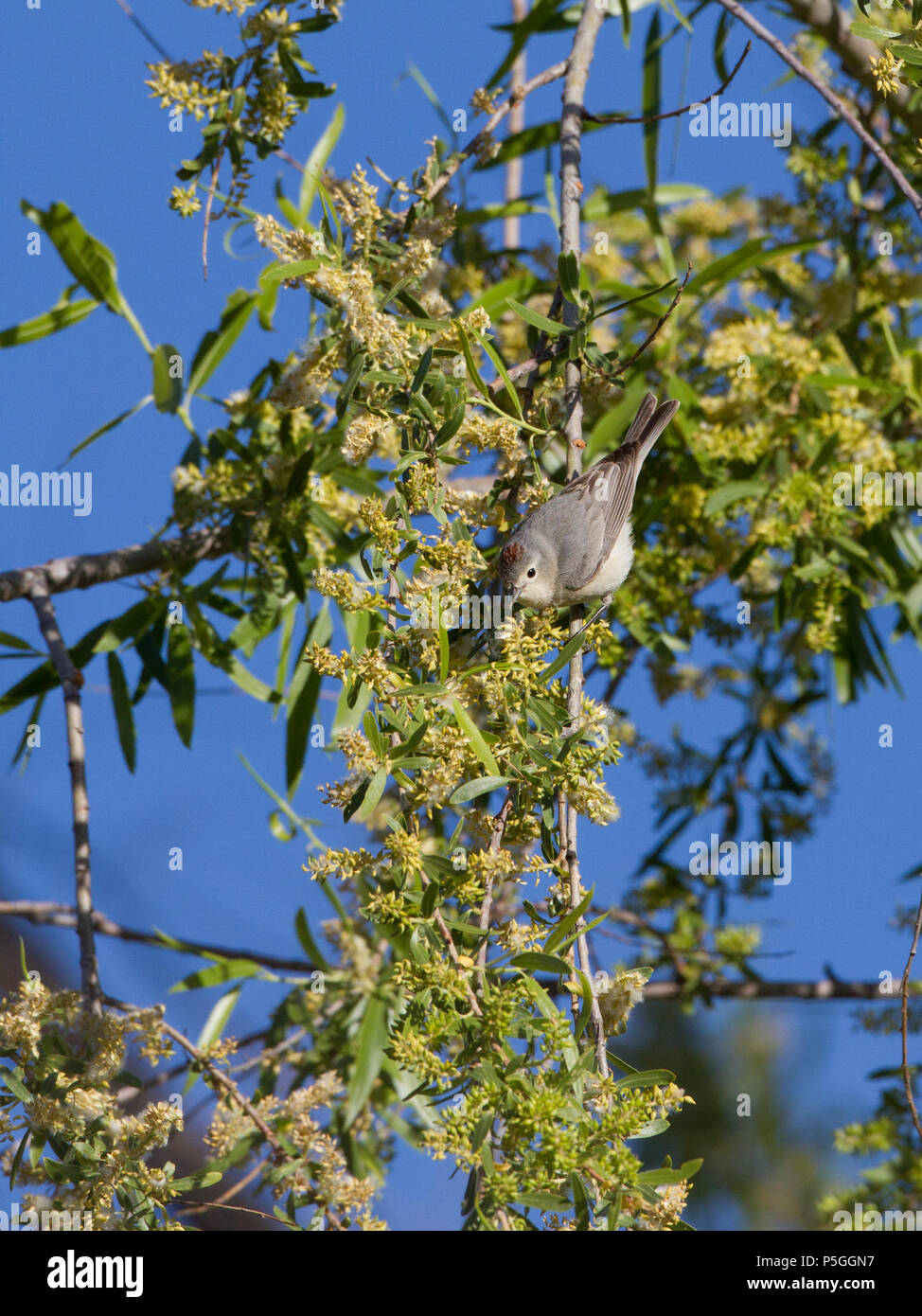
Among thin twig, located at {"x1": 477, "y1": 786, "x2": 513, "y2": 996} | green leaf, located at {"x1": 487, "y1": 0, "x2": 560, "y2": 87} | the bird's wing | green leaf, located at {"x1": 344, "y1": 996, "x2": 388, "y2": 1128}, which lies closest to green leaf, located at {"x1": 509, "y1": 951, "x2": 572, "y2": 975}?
thin twig, located at {"x1": 477, "y1": 786, "x2": 513, "y2": 996}

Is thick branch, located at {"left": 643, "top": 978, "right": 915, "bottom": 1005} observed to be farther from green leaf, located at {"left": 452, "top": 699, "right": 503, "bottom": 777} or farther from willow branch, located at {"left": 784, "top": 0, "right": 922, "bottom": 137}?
willow branch, located at {"left": 784, "top": 0, "right": 922, "bottom": 137}

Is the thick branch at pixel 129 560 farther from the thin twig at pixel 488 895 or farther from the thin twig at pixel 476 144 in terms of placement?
the thin twig at pixel 488 895

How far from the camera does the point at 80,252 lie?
239cm

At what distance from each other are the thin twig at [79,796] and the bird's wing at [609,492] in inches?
35.0

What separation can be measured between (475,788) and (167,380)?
4.91ft

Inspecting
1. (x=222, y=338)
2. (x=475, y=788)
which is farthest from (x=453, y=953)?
(x=222, y=338)

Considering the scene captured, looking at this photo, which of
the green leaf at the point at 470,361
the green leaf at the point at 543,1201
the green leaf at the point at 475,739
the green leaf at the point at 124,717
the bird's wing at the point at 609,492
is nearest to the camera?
the green leaf at the point at 543,1201

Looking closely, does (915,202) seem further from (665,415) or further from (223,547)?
(223,547)

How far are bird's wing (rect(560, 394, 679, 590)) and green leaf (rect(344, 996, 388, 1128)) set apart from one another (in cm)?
105

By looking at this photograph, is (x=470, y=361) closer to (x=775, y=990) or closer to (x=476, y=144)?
(x=476, y=144)

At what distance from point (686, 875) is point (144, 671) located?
1.58 m

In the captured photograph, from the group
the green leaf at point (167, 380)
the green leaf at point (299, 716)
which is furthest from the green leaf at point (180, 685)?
the green leaf at point (167, 380)

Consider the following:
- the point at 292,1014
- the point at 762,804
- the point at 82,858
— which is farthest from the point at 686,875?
the point at 82,858

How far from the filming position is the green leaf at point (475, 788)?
1.30m
